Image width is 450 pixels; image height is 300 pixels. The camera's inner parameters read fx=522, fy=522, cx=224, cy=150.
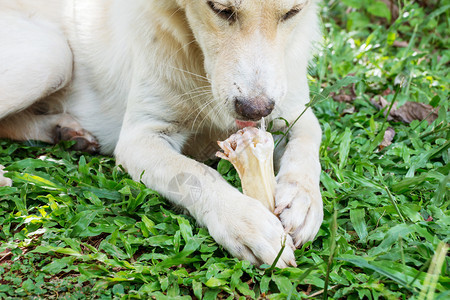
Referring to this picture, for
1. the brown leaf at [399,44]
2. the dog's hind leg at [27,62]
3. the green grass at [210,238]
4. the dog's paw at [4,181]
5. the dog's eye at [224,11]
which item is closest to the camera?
the green grass at [210,238]

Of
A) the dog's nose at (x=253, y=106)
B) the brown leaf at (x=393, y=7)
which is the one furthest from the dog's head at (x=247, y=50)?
the brown leaf at (x=393, y=7)

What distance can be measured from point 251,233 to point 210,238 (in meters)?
0.23

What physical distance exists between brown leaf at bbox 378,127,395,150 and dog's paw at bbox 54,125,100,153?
1.79 meters

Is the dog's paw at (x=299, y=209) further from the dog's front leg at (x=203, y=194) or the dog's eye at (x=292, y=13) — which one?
the dog's eye at (x=292, y=13)

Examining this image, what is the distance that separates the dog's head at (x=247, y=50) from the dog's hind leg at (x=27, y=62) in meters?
1.20

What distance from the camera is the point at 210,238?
2.21 metres

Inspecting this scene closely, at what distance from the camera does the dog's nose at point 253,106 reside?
7.25 feet

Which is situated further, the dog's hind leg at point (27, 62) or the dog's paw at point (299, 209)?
the dog's hind leg at point (27, 62)

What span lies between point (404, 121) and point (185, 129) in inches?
60.0

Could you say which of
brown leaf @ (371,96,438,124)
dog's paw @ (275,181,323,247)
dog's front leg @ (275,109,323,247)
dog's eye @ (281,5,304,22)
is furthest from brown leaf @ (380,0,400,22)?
dog's paw @ (275,181,323,247)

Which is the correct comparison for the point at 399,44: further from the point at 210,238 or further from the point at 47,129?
the point at 210,238

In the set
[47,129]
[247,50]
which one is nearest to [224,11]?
[247,50]

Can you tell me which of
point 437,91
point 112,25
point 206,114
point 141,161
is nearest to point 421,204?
point 206,114

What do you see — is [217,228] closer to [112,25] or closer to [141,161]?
Result: [141,161]
